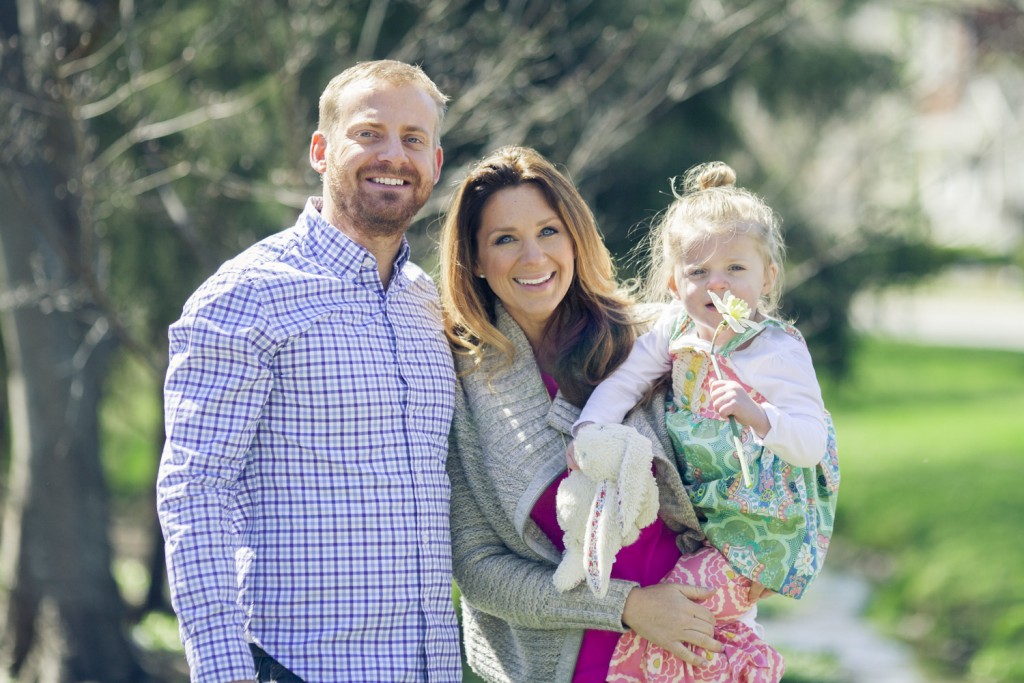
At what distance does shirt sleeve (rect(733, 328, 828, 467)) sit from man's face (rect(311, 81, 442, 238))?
→ 2.54ft

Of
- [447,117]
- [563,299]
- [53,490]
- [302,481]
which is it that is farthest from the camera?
[53,490]

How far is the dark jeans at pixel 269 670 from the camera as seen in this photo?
2.40m

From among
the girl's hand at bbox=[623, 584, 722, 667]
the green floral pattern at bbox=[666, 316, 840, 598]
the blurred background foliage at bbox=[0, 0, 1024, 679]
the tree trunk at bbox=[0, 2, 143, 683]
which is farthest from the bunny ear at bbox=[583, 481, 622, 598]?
the tree trunk at bbox=[0, 2, 143, 683]

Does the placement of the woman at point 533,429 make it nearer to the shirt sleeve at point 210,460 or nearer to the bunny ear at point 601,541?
the bunny ear at point 601,541

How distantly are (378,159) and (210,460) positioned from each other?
0.70m

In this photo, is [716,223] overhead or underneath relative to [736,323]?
overhead

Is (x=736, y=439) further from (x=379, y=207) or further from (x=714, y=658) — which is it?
(x=379, y=207)

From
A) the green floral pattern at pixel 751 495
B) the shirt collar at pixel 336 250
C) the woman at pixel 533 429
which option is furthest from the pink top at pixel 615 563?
the shirt collar at pixel 336 250

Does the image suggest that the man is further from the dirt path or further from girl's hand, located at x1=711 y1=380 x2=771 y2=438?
the dirt path

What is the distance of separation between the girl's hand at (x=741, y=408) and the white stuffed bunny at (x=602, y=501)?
171 mm

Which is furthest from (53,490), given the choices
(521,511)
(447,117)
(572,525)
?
(572,525)

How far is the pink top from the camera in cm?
274

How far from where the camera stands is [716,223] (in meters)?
2.73

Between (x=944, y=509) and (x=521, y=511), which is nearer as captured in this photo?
(x=521, y=511)
